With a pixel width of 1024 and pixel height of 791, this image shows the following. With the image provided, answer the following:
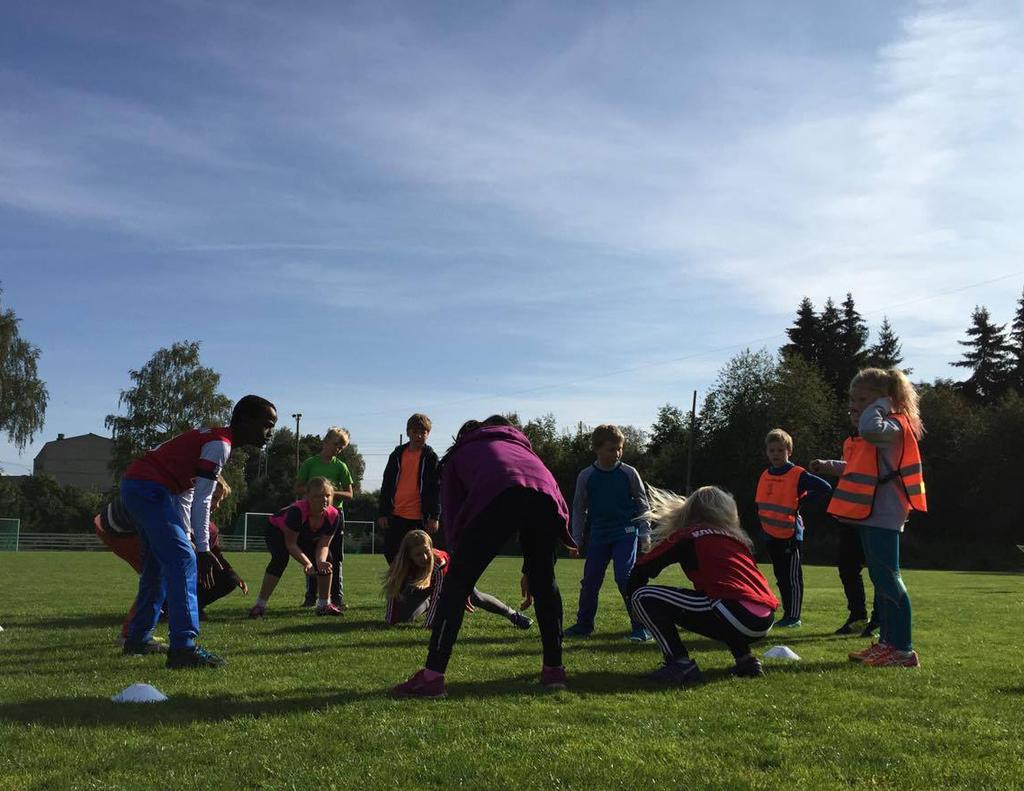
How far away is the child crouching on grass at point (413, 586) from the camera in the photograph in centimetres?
869

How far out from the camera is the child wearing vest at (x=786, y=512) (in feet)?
30.0

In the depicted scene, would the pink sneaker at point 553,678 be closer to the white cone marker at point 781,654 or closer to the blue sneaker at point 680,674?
the blue sneaker at point 680,674

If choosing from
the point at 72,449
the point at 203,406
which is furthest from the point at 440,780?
the point at 72,449

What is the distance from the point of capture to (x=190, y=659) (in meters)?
6.10

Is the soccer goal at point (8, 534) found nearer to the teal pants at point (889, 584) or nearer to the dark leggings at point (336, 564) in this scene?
the dark leggings at point (336, 564)

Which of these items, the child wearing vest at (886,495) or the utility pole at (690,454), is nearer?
the child wearing vest at (886,495)

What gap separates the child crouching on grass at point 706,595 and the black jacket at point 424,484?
12.6 ft

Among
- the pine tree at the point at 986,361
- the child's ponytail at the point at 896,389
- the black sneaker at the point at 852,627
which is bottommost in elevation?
the black sneaker at the point at 852,627

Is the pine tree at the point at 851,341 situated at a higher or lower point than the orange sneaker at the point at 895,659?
higher

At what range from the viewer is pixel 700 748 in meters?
3.92

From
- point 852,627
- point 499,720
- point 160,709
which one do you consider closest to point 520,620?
point 852,627

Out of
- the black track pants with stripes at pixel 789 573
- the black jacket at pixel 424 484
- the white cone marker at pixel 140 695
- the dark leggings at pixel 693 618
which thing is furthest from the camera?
the black jacket at pixel 424 484

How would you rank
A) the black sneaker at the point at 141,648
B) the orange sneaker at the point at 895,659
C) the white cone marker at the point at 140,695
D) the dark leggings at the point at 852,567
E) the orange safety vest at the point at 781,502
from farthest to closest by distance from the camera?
the orange safety vest at the point at 781,502
the dark leggings at the point at 852,567
the black sneaker at the point at 141,648
the orange sneaker at the point at 895,659
the white cone marker at the point at 140,695

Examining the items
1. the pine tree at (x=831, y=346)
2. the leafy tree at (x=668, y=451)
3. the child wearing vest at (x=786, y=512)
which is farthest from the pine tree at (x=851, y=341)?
the child wearing vest at (x=786, y=512)
